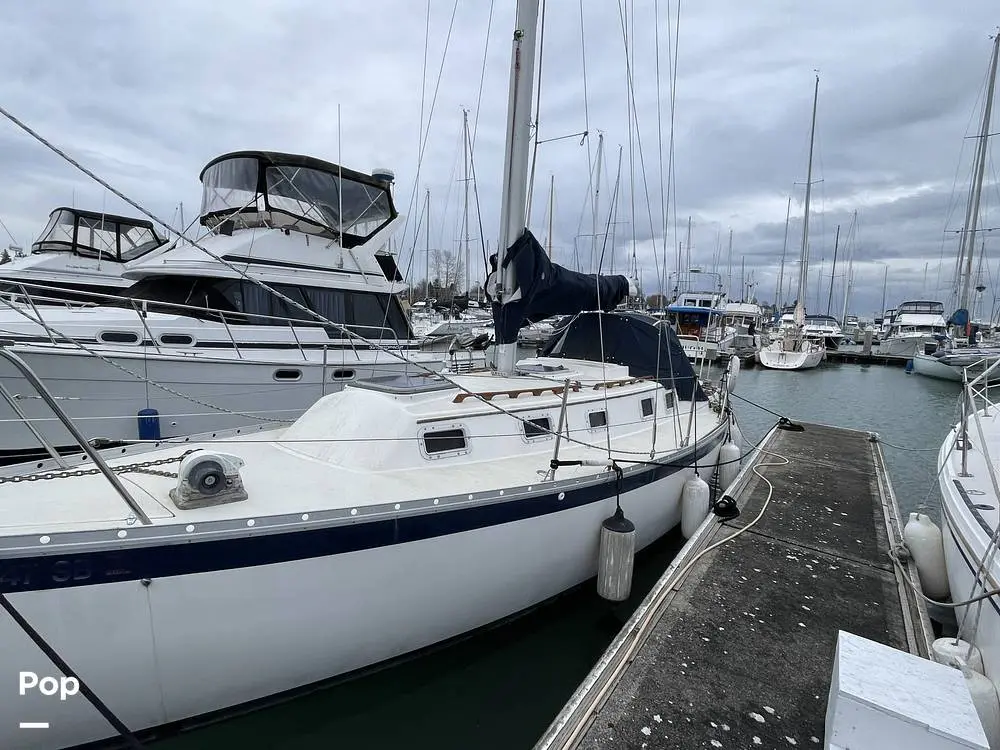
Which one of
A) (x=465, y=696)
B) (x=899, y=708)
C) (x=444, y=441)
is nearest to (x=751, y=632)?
(x=899, y=708)

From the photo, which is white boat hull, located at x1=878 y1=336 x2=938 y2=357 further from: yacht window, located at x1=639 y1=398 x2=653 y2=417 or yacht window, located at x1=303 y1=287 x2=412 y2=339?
yacht window, located at x1=303 y1=287 x2=412 y2=339

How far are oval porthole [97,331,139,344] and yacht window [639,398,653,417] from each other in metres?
7.22

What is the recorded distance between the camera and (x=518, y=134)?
17.5 feet

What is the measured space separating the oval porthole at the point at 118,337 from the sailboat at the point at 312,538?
4095mm

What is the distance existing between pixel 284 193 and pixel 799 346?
104ft

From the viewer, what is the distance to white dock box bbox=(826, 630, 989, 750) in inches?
78.6

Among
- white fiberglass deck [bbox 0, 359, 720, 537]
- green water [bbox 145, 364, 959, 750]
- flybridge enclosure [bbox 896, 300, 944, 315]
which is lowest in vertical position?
green water [bbox 145, 364, 959, 750]

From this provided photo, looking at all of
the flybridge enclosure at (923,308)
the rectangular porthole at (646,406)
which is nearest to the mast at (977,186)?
the flybridge enclosure at (923,308)

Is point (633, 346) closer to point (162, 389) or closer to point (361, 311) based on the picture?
point (361, 311)

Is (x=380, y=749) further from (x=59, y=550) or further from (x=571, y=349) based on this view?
(x=571, y=349)

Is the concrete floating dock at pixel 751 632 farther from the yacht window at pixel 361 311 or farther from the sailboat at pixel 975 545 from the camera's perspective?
the yacht window at pixel 361 311

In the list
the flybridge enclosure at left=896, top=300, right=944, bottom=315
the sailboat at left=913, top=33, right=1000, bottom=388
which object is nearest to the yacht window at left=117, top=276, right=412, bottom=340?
the sailboat at left=913, top=33, right=1000, bottom=388

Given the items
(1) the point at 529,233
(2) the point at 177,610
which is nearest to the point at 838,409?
(1) the point at 529,233

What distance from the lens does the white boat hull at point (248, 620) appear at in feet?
8.02
